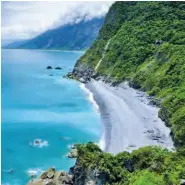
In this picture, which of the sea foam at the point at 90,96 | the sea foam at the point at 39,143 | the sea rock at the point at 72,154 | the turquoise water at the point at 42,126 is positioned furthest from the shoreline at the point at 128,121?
the sea foam at the point at 39,143

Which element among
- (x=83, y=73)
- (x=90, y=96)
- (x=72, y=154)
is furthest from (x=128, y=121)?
(x=83, y=73)

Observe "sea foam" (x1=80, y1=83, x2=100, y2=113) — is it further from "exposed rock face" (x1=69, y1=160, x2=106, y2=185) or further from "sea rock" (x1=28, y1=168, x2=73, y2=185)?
"exposed rock face" (x1=69, y1=160, x2=106, y2=185)

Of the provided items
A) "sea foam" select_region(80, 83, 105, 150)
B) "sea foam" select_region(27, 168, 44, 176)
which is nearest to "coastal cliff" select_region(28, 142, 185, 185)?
"sea foam" select_region(27, 168, 44, 176)

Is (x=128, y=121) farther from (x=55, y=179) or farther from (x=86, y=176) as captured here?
(x=86, y=176)

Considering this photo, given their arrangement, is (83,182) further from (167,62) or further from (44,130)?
(167,62)

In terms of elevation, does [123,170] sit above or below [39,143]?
above

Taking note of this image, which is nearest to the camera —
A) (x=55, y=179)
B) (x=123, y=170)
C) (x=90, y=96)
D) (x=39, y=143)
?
(x=123, y=170)
